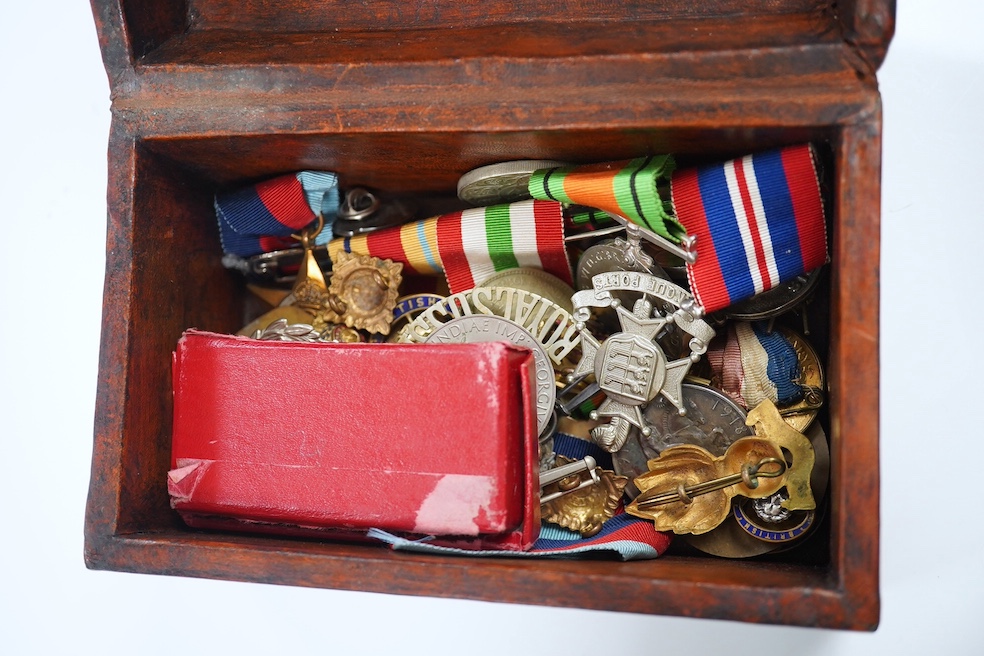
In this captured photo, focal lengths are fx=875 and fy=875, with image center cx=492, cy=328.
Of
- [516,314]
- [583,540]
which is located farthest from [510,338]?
[583,540]

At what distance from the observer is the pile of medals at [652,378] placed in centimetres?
101

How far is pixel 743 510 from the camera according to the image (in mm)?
1036

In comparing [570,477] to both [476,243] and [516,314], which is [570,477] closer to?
[516,314]

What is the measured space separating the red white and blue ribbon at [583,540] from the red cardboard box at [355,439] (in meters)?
0.02

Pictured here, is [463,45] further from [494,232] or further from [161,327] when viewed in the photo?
[161,327]

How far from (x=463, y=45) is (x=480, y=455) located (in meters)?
0.46

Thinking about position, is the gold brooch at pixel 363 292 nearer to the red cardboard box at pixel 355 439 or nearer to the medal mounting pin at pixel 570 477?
the red cardboard box at pixel 355 439

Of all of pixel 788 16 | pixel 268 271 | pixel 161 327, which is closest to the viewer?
pixel 788 16

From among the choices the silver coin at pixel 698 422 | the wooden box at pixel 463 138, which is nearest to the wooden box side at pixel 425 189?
the wooden box at pixel 463 138

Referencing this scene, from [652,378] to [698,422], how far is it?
9 cm

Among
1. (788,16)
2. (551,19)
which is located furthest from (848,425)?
(551,19)

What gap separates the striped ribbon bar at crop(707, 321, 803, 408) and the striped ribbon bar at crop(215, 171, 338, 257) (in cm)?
56

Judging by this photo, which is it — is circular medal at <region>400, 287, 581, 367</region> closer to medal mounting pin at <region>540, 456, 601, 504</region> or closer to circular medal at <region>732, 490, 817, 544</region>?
medal mounting pin at <region>540, 456, 601, 504</region>

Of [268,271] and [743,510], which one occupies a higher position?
→ [268,271]
